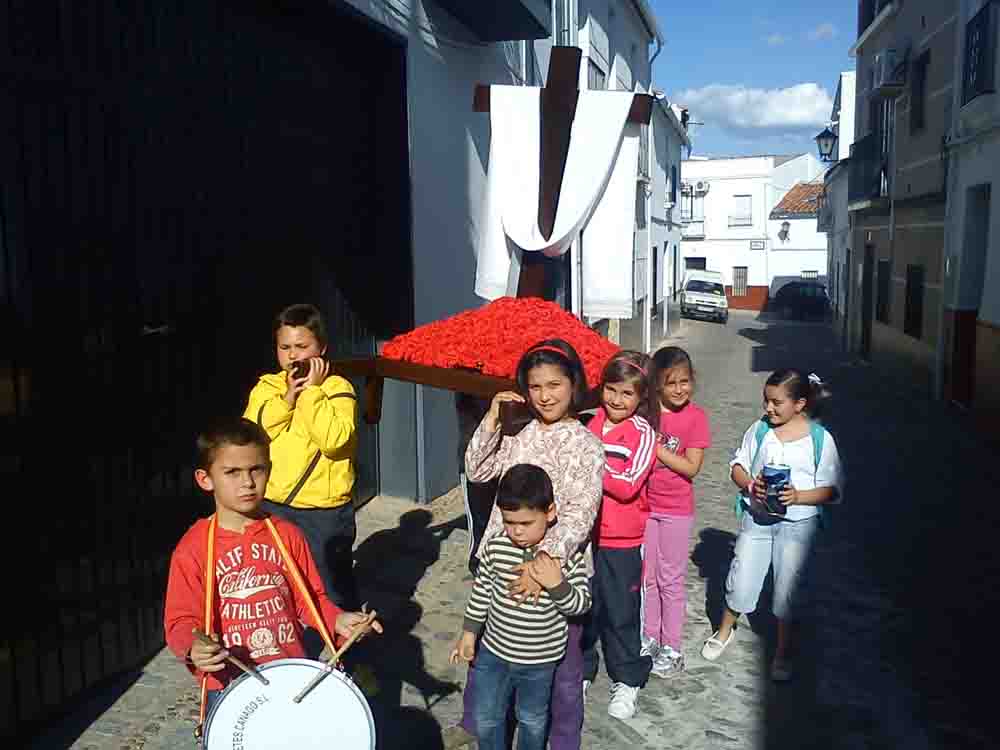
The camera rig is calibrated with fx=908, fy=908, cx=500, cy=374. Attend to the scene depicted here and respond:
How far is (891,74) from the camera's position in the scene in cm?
1580

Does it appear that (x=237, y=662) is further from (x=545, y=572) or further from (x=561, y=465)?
(x=561, y=465)

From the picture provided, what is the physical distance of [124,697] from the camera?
3.96 metres

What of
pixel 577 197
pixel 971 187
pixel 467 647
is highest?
pixel 971 187

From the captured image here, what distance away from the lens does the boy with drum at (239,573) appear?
2.54 metres

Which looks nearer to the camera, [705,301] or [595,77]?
[595,77]

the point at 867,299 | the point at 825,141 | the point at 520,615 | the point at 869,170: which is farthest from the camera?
the point at 825,141

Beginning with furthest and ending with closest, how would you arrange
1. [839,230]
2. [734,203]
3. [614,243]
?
[734,203] → [839,230] → [614,243]

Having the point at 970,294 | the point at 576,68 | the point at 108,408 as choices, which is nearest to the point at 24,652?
the point at 108,408

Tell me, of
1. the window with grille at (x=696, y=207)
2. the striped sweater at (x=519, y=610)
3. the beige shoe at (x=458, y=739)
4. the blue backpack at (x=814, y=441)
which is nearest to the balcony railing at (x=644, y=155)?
the blue backpack at (x=814, y=441)

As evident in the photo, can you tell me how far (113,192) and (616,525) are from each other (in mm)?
2632

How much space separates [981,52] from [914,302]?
4806mm

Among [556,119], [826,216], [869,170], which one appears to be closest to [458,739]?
[556,119]

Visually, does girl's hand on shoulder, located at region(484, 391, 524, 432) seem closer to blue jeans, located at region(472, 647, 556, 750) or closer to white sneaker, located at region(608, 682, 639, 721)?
blue jeans, located at region(472, 647, 556, 750)

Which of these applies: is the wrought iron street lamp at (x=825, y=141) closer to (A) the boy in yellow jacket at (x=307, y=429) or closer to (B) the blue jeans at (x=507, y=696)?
(A) the boy in yellow jacket at (x=307, y=429)
